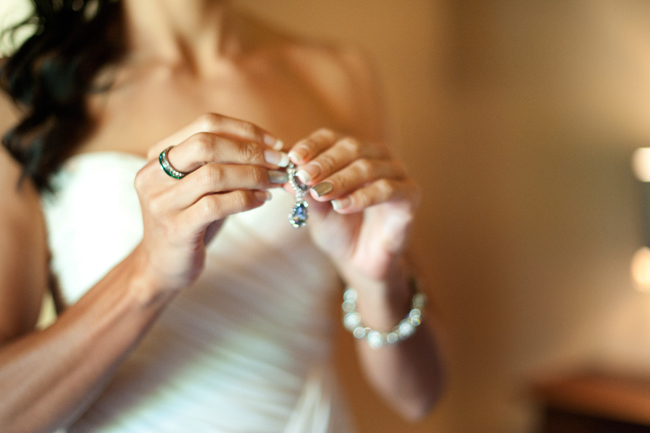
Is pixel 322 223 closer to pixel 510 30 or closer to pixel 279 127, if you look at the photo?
pixel 279 127

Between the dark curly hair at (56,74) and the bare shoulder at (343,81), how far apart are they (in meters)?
0.35

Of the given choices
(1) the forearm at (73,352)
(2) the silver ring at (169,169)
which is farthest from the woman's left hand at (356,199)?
(1) the forearm at (73,352)

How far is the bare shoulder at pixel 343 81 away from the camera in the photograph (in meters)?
1.01

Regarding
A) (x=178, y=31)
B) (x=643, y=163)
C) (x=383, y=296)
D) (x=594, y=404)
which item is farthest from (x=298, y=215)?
(x=643, y=163)

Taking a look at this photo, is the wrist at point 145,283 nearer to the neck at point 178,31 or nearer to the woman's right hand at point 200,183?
the woman's right hand at point 200,183

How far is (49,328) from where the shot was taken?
0.60 metres

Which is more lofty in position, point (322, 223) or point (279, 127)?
point (279, 127)

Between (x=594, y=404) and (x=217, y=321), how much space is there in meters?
1.40

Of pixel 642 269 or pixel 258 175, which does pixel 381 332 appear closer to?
pixel 258 175

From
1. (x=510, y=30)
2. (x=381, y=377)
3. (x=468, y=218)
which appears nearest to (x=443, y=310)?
(x=468, y=218)

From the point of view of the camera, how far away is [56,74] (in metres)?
0.76

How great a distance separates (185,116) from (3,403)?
478mm

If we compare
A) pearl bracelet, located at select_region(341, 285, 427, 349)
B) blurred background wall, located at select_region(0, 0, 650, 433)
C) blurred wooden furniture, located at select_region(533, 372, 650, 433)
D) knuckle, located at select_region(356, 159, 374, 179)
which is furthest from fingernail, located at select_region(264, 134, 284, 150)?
blurred wooden furniture, located at select_region(533, 372, 650, 433)

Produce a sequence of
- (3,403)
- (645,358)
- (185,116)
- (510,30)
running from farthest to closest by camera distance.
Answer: (510,30) → (645,358) → (185,116) → (3,403)
